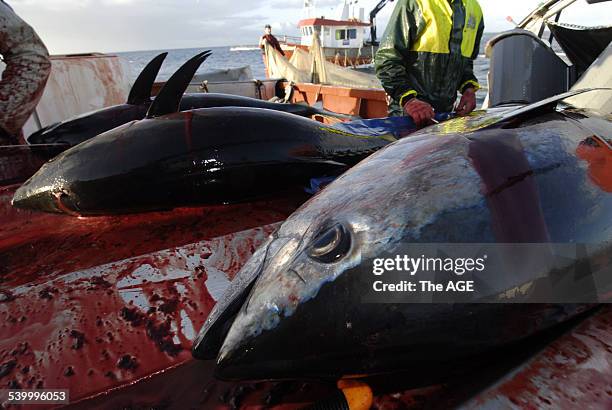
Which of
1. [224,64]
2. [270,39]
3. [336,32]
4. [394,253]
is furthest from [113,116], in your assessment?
[224,64]

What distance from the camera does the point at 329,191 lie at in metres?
1.58

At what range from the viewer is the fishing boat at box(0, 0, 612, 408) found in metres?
1.21

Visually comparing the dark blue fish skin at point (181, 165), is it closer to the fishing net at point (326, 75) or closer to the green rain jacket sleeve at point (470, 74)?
the green rain jacket sleeve at point (470, 74)

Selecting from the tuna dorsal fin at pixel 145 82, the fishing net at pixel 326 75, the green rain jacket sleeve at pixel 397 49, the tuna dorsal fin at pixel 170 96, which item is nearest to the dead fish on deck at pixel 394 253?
the tuna dorsal fin at pixel 170 96

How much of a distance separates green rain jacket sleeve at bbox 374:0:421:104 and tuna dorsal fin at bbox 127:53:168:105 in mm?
2181

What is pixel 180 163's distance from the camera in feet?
8.45

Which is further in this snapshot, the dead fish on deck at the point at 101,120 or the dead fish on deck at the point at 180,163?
the dead fish on deck at the point at 101,120

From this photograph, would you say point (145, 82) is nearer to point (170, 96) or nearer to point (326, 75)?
point (170, 96)

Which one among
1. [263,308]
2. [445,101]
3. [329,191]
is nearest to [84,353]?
[263,308]

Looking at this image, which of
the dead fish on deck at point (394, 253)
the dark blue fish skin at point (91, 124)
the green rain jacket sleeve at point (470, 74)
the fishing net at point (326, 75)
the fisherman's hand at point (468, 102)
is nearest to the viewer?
the dead fish on deck at point (394, 253)

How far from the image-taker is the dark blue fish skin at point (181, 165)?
2527mm

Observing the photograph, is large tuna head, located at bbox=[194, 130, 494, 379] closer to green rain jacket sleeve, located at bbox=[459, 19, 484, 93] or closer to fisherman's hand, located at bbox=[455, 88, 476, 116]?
fisherman's hand, located at bbox=[455, 88, 476, 116]

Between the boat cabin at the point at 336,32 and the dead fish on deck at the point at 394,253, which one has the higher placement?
the boat cabin at the point at 336,32

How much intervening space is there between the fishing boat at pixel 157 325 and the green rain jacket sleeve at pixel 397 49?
1652mm
